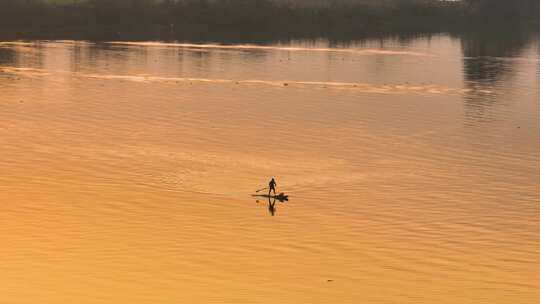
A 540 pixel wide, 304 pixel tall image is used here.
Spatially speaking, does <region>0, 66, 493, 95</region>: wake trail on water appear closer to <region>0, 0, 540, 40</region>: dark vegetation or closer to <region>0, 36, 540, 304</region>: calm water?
<region>0, 36, 540, 304</region>: calm water

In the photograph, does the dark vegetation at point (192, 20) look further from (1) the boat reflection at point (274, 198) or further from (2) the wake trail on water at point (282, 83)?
(1) the boat reflection at point (274, 198)

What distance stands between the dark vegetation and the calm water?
1843 inches

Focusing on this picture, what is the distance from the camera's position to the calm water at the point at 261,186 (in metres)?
34.9

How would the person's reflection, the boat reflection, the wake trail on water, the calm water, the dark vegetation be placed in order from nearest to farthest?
the calm water < the person's reflection < the boat reflection < the wake trail on water < the dark vegetation

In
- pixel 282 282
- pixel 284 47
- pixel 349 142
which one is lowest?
pixel 282 282

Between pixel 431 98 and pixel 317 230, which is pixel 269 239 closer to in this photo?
pixel 317 230

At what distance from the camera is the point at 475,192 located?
50.0m

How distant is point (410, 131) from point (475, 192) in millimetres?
20928

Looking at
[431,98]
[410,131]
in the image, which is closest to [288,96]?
[431,98]

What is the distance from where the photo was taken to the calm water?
34.9 metres

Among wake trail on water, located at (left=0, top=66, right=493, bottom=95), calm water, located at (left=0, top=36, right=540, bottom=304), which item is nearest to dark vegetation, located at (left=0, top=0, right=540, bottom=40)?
wake trail on water, located at (left=0, top=66, right=493, bottom=95)

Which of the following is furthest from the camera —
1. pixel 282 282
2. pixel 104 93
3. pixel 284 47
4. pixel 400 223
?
pixel 284 47

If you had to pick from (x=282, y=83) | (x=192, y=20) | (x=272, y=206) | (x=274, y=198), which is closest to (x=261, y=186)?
(x=274, y=198)

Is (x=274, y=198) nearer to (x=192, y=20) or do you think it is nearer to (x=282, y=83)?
(x=282, y=83)
